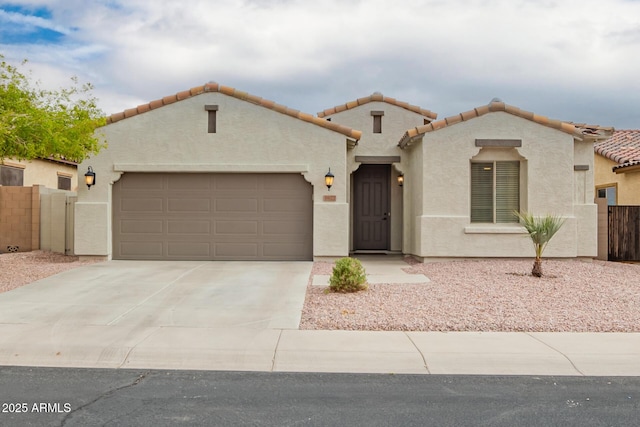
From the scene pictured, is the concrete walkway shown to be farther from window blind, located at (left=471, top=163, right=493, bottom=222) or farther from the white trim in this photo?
window blind, located at (left=471, top=163, right=493, bottom=222)

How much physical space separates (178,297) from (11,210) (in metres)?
9.23

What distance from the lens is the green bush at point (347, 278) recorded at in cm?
918

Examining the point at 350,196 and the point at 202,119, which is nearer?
the point at 202,119

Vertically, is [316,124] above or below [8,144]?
above

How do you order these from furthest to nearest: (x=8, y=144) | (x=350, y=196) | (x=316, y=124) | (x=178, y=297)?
(x=350, y=196) → (x=316, y=124) → (x=8, y=144) → (x=178, y=297)

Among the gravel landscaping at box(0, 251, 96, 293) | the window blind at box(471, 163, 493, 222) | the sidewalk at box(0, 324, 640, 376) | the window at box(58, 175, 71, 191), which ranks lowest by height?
the sidewalk at box(0, 324, 640, 376)

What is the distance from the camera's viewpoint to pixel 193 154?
44.2ft

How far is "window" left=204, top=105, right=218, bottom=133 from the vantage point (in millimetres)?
13477

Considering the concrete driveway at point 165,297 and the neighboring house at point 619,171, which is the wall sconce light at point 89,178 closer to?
the concrete driveway at point 165,297

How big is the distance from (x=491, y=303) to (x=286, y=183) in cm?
660

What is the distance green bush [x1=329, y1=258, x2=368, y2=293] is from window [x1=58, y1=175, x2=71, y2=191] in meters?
16.6

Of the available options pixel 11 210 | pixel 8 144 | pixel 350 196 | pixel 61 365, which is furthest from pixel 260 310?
pixel 11 210

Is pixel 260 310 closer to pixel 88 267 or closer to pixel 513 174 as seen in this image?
pixel 88 267

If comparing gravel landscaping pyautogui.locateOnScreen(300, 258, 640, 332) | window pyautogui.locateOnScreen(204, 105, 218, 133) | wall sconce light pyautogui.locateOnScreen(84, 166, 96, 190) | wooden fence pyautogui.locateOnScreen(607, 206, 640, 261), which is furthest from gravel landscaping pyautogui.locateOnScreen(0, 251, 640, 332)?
window pyautogui.locateOnScreen(204, 105, 218, 133)
